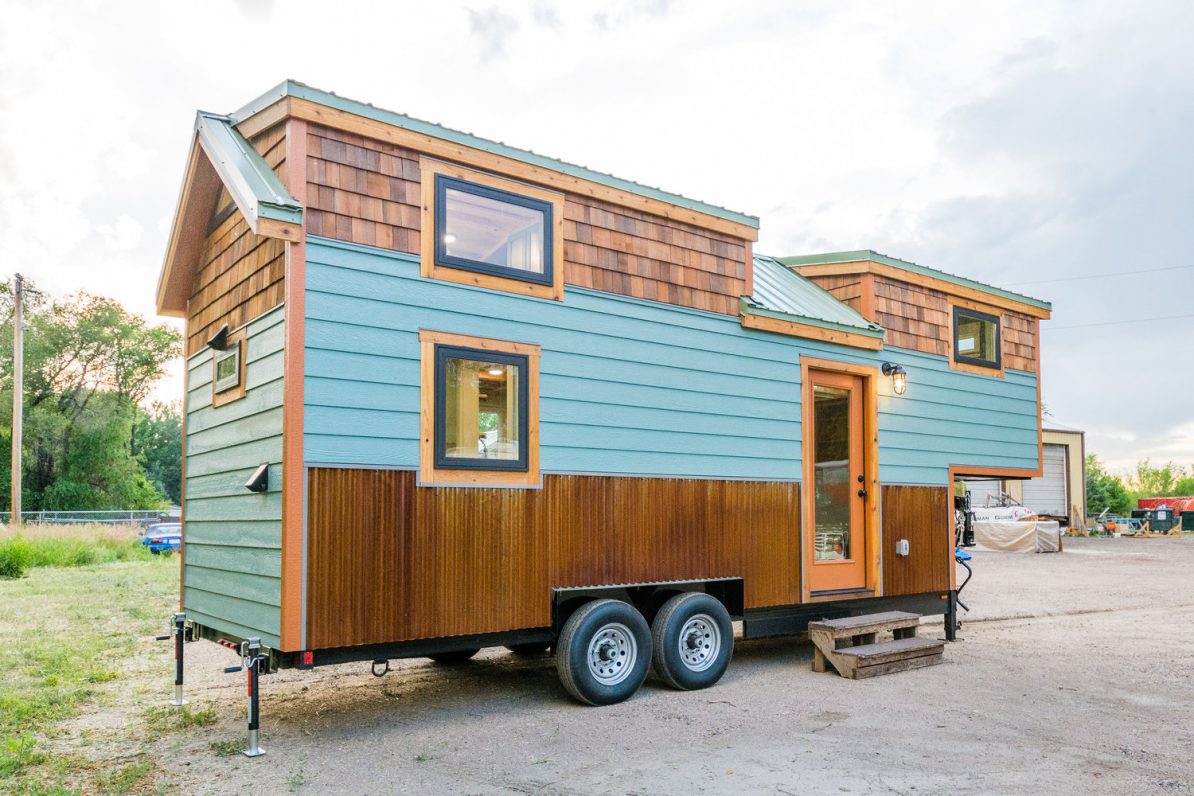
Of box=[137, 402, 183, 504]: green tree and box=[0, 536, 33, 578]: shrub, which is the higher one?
box=[137, 402, 183, 504]: green tree

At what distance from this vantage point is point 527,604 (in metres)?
6.49

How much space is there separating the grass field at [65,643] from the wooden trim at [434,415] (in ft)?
7.60

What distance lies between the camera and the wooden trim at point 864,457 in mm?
8508

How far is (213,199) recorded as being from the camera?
23.6ft

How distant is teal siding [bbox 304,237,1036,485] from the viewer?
580 cm

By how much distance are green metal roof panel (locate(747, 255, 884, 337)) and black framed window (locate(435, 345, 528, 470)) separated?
8.38ft

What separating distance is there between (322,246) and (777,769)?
13.2ft

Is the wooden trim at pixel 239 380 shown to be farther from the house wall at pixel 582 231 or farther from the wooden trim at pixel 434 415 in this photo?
the wooden trim at pixel 434 415

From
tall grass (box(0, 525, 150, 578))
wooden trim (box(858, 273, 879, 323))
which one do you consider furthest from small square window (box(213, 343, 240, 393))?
tall grass (box(0, 525, 150, 578))

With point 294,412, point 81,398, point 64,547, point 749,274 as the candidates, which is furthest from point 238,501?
point 81,398

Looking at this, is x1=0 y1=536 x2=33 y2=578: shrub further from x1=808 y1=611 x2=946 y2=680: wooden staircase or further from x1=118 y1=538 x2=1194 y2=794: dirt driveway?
x1=808 y1=611 x2=946 y2=680: wooden staircase

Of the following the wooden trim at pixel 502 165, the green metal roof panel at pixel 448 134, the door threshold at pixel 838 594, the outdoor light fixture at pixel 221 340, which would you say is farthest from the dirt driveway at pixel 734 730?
the green metal roof panel at pixel 448 134

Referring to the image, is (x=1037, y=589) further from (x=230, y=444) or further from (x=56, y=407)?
(x=56, y=407)

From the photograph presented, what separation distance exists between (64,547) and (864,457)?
18.0 m
